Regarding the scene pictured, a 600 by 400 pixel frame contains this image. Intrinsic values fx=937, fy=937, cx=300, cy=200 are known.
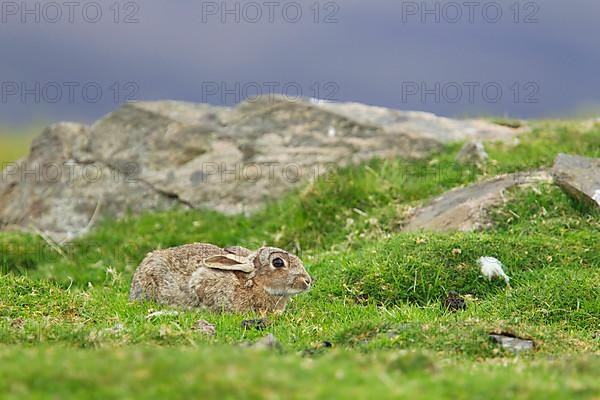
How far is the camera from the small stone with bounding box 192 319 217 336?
10648mm

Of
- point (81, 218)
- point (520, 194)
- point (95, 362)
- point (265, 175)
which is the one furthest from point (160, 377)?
point (81, 218)

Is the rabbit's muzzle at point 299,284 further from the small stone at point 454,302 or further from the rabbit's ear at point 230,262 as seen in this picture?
the small stone at point 454,302

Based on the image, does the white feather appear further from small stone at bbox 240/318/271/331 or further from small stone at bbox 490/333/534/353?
small stone at bbox 240/318/271/331

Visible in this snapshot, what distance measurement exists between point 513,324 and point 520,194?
572cm

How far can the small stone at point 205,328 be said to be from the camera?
1065 cm

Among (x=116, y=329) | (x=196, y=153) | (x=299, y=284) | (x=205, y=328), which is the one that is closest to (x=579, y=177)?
(x=299, y=284)

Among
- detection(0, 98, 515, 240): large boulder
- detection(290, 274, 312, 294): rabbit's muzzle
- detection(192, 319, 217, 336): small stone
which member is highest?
detection(290, 274, 312, 294): rabbit's muzzle

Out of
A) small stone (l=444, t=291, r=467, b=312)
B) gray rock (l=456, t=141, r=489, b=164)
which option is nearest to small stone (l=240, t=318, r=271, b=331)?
small stone (l=444, t=291, r=467, b=312)

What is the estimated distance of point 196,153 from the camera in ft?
83.0

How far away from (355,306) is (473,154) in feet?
30.2

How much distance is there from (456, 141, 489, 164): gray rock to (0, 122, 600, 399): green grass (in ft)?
1.02

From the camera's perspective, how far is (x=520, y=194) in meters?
16.3

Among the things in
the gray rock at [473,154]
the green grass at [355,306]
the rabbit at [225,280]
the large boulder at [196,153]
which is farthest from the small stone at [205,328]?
the gray rock at [473,154]

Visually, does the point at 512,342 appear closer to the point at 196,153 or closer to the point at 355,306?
the point at 355,306
